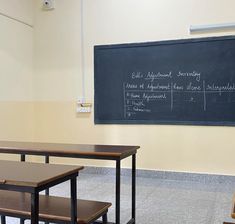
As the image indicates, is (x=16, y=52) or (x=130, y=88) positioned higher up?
(x=16, y=52)

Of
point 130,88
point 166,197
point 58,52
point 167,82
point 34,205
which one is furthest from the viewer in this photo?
point 58,52

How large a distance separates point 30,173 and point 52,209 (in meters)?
0.45

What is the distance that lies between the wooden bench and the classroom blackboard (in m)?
2.53

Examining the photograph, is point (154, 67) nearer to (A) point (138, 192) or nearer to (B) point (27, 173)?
(A) point (138, 192)

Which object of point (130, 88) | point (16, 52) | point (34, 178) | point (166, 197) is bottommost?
point (166, 197)

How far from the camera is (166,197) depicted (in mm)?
3518

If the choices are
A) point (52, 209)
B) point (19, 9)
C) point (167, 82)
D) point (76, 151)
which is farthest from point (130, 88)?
point (52, 209)

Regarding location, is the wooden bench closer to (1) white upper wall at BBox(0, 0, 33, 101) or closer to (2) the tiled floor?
(2) the tiled floor

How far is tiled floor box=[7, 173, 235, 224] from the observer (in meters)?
2.87

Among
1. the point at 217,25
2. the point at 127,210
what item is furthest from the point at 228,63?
the point at 127,210

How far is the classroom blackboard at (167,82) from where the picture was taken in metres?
4.15

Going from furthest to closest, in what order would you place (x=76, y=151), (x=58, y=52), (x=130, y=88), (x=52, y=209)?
1. (x=58, y=52)
2. (x=130, y=88)
3. (x=76, y=151)
4. (x=52, y=209)

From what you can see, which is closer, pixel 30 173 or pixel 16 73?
pixel 30 173

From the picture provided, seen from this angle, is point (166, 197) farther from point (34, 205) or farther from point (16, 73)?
point (16, 73)
